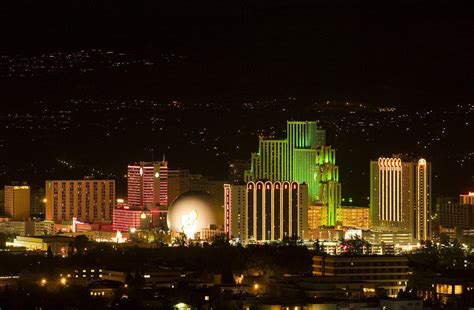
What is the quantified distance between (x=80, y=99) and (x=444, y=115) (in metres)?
11.4

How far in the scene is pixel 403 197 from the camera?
1759 inches

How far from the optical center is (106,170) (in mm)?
53594

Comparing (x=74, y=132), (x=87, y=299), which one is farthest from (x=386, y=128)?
(x=87, y=299)

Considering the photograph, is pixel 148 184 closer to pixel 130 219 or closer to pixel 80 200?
pixel 80 200

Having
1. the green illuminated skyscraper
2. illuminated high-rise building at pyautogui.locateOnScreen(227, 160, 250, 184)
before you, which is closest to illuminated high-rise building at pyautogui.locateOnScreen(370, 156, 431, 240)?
the green illuminated skyscraper

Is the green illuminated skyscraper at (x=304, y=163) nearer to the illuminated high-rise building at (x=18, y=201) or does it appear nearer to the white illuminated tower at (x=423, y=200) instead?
the white illuminated tower at (x=423, y=200)

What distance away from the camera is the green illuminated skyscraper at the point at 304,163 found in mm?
45406

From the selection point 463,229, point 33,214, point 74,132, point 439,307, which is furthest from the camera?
point 74,132

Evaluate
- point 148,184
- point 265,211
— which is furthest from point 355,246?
point 148,184

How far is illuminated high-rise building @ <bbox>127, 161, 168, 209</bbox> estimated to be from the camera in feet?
159

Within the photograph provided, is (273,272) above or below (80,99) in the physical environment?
below

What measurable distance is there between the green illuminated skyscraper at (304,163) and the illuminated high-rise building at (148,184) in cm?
245

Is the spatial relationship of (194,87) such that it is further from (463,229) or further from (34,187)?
(463,229)

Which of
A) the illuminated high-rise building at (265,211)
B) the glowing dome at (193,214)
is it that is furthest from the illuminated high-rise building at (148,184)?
the illuminated high-rise building at (265,211)
